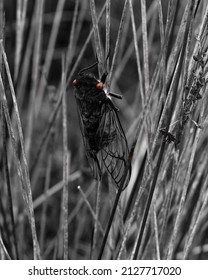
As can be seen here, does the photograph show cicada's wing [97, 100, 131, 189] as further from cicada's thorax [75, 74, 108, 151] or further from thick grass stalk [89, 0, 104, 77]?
thick grass stalk [89, 0, 104, 77]

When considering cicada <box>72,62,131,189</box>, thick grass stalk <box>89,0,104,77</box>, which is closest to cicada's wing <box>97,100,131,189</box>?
cicada <box>72,62,131,189</box>

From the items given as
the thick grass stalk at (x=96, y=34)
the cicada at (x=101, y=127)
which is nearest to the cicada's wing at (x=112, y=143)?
the cicada at (x=101, y=127)

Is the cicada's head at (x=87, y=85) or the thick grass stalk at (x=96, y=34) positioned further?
the cicada's head at (x=87, y=85)

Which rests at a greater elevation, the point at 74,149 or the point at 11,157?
the point at 11,157

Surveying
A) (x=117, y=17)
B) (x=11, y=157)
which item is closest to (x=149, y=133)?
(x=11, y=157)

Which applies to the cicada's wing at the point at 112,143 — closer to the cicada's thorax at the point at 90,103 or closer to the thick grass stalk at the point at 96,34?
the cicada's thorax at the point at 90,103

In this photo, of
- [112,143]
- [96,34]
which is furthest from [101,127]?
[96,34]

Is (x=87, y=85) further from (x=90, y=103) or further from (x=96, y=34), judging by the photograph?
(x=96, y=34)
